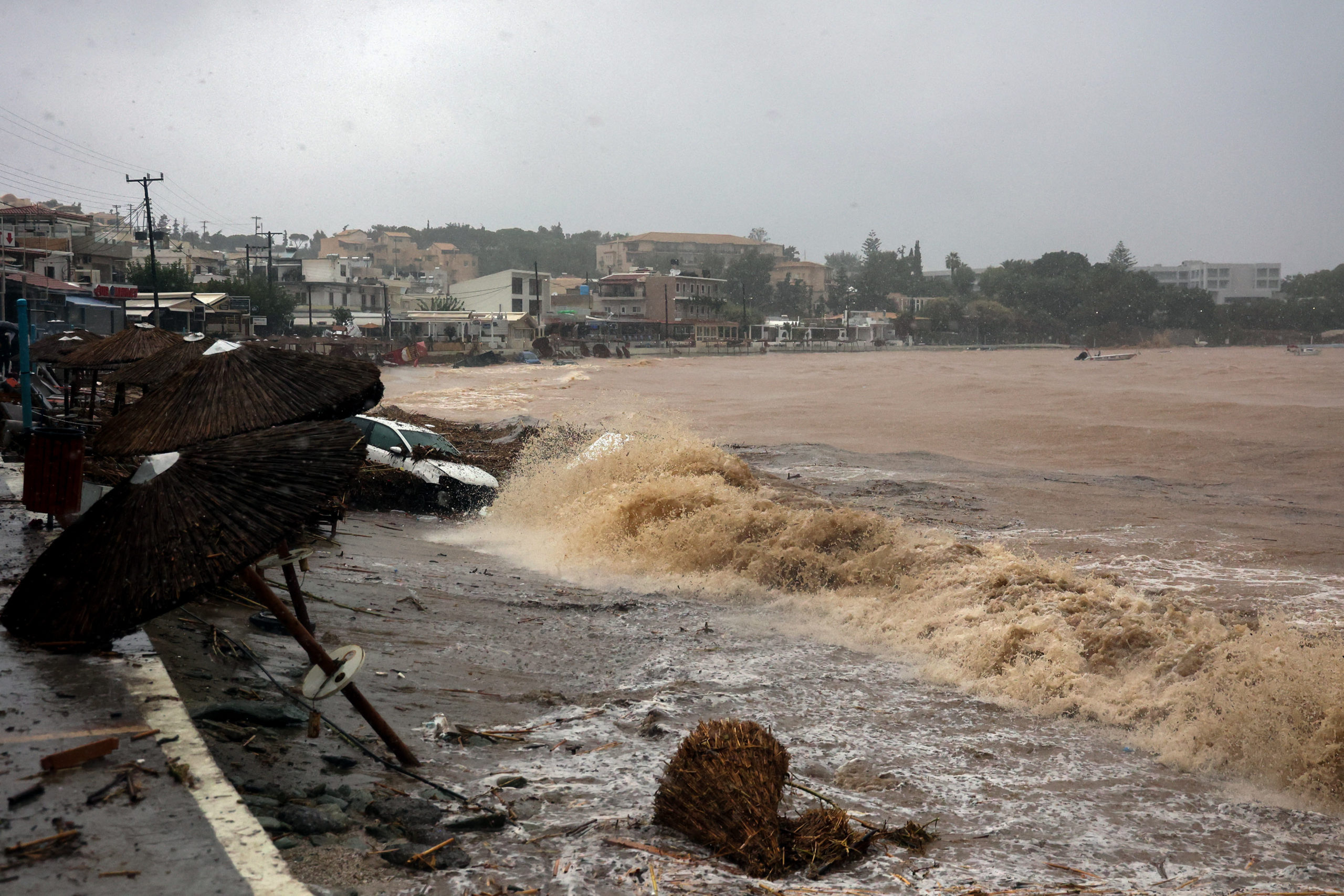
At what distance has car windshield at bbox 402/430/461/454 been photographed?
18.0m

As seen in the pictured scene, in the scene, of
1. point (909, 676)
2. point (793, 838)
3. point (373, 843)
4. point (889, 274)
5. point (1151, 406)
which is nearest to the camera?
point (373, 843)

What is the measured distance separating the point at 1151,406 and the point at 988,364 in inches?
1796

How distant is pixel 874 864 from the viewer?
16.6 ft

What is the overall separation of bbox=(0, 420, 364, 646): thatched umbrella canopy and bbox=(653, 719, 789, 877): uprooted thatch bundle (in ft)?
7.64

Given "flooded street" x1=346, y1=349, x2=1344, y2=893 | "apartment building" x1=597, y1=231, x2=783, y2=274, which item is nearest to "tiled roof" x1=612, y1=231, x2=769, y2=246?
"apartment building" x1=597, y1=231, x2=783, y2=274

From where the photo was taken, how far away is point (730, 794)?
4.93 metres

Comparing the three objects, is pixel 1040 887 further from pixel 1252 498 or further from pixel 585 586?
pixel 1252 498

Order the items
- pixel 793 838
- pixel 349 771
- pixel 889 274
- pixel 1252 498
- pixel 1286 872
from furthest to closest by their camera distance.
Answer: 1. pixel 889 274
2. pixel 1252 498
3. pixel 1286 872
4. pixel 349 771
5. pixel 793 838

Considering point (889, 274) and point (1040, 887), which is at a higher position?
point (889, 274)

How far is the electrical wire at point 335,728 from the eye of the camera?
5.28 m

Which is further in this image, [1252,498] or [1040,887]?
[1252,498]

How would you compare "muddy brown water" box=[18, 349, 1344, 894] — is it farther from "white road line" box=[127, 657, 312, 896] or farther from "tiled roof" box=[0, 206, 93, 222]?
"tiled roof" box=[0, 206, 93, 222]

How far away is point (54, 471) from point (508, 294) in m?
94.8

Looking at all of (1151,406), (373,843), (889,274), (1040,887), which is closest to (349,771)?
(373,843)
